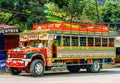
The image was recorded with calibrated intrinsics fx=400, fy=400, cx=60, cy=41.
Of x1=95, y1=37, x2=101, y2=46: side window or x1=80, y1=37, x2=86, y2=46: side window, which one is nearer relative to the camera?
x1=80, y1=37, x2=86, y2=46: side window

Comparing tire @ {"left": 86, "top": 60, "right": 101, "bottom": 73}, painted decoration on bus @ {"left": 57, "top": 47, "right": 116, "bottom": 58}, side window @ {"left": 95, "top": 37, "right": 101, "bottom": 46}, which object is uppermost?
side window @ {"left": 95, "top": 37, "right": 101, "bottom": 46}

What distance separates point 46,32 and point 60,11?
2650 cm

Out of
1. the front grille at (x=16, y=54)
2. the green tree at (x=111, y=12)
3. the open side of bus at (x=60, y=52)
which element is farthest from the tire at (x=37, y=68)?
the green tree at (x=111, y=12)

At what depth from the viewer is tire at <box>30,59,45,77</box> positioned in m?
20.3

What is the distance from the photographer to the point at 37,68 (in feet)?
67.4

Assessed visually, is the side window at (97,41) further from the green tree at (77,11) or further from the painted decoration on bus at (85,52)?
the green tree at (77,11)

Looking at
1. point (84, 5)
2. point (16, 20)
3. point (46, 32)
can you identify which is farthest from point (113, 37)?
point (84, 5)

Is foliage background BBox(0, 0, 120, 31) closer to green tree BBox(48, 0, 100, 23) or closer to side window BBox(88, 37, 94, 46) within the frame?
green tree BBox(48, 0, 100, 23)

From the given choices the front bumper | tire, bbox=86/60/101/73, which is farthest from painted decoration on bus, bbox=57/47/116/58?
the front bumper

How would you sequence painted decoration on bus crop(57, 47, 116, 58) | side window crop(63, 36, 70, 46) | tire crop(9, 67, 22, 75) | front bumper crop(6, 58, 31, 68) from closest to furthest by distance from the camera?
front bumper crop(6, 58, 31, 68)
tire crop(9, 67, 22, 75)
painted decoration on bus crop(57, 47, 116, 58)
side window crop(63, 36, 70, 46)

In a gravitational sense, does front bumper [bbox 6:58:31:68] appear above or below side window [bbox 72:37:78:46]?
below

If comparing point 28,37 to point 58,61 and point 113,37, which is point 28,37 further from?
point 113,37

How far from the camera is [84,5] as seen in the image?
45.5 meters

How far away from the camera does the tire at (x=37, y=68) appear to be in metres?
20.3
